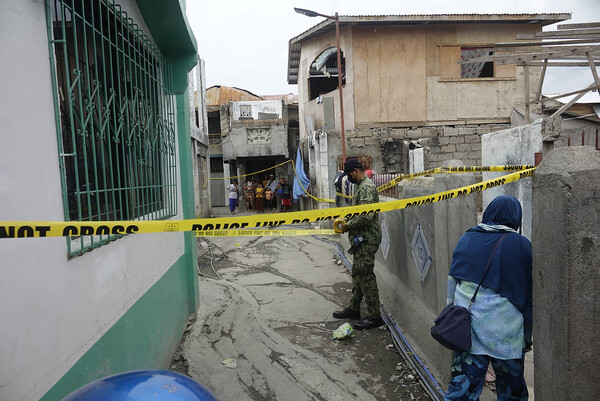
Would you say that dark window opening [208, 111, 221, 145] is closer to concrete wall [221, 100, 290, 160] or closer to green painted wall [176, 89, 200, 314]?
concrete wall [221, 100, 290, 160]

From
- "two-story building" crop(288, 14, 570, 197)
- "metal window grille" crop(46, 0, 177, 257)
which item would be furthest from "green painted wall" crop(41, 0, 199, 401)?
"two-story building" crop(288, 14, 570, 197)

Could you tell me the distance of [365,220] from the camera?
4.43 metres

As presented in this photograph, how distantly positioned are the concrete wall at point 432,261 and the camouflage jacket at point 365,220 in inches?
12.9

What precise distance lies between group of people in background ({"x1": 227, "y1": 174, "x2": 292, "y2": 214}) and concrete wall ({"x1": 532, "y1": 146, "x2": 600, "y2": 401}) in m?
15.6

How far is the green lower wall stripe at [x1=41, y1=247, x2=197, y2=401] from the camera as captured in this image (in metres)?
1.96

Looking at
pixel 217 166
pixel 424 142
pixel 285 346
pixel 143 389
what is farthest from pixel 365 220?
pixel 217 166

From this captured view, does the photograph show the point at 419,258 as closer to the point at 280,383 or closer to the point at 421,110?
the point at 280,383

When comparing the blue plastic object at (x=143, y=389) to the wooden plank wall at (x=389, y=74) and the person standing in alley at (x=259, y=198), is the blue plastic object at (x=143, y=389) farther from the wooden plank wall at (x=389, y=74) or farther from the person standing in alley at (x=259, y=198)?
the person standing in alley at (x=259, y=198)

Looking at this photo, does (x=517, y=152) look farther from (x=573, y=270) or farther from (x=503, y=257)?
(x=573, y=270)

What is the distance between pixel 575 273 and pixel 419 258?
6.79 ft

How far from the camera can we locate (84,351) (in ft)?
6.51

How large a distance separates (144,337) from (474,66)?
42.6 ft

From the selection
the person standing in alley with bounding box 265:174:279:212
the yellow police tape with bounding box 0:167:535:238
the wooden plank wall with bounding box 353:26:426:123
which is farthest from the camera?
the person standing in alley with bounding box 265:174:279:212

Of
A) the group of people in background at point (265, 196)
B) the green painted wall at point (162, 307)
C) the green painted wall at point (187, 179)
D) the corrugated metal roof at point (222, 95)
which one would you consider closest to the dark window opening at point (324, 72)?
the group of people in background at point (265, 196)
